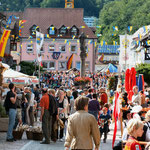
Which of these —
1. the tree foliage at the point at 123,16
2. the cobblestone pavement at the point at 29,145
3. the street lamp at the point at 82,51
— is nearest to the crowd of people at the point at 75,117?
the cobblestone pavement at the point at 29,145

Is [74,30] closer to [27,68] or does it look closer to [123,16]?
[27,68]

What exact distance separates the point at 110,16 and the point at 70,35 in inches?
2139

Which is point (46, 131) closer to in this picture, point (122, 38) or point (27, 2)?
point (122, 38)

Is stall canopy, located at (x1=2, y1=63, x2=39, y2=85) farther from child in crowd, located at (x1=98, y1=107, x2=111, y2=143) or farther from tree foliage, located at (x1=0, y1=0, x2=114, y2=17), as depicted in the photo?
tree foliage, located at (x1=0, y1=0, x2=114, y2=17)

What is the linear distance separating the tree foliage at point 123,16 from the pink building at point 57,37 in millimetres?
35241

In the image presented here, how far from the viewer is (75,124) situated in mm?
8070

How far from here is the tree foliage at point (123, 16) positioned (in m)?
117

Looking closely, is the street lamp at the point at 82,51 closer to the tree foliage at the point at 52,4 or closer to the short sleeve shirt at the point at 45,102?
the short sleeve shirt at the point at 45,102

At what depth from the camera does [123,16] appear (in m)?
125

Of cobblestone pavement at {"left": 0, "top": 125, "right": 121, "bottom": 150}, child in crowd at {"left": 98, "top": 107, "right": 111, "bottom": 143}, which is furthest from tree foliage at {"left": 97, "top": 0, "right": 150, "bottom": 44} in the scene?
cobblestone pavement at {"left": 0, "top": 125, "right": 121, "bottom": 150}

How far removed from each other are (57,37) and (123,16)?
49.4 meters

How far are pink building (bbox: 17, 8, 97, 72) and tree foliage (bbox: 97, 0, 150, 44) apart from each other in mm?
35241

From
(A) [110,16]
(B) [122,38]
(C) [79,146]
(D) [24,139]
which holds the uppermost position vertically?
(A) [110,16]

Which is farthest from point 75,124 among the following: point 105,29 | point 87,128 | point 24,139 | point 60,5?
point 60,5
